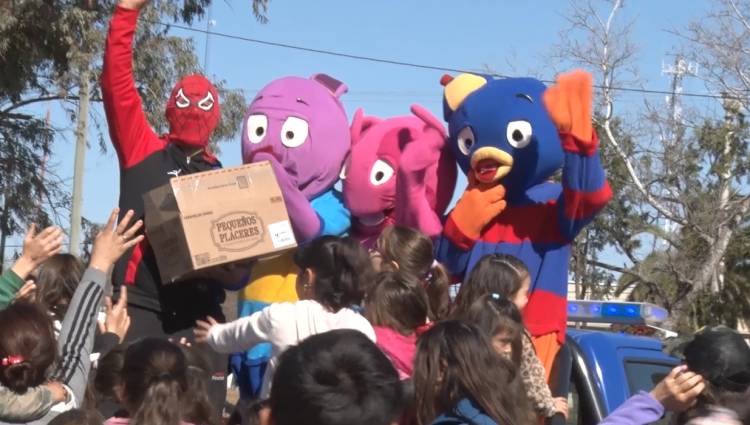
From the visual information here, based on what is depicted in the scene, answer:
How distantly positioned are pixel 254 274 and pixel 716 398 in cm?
291

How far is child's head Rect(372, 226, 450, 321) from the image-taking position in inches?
189

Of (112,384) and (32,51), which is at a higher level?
(32,51)

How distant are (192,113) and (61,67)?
12830mm

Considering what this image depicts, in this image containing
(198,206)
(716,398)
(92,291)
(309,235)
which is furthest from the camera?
(309,235)

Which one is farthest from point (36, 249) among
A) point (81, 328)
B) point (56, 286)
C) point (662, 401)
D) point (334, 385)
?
point (334, 385)

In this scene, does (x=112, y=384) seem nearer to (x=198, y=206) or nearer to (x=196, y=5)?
(x=198, y=206)

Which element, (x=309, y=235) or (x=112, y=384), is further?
(x=309, y=235)

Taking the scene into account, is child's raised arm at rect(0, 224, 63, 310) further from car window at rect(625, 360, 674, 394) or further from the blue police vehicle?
car window at rect(625, 360, 674, 394)

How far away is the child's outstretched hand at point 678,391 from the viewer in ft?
11.0

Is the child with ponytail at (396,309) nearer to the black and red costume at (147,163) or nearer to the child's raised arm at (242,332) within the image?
the child's raised arm at (242,332)

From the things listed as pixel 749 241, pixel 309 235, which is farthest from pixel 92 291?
pixel 749 241

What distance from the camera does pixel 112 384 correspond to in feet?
13.4

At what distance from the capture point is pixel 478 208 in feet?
18.4

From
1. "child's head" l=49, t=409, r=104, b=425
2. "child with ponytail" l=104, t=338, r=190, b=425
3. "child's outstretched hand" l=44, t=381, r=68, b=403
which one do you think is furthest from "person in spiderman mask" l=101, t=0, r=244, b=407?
"child's head" l=49, t=409, r=104, b=425
